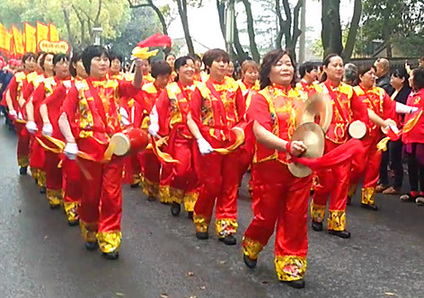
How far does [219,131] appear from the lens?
223 inches

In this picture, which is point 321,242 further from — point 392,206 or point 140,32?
point 140,32

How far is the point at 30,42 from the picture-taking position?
26234 mm

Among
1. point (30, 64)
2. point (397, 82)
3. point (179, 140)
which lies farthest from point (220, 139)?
point (30, 64)

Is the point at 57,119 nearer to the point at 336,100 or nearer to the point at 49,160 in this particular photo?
the point at 49,160

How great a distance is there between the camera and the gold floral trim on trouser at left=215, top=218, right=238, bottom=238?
575cm

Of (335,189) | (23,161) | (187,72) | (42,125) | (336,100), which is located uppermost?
(187,72)

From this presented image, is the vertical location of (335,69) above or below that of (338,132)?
above

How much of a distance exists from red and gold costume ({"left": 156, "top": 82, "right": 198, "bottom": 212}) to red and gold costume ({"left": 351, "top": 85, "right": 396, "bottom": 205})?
73.1 inches

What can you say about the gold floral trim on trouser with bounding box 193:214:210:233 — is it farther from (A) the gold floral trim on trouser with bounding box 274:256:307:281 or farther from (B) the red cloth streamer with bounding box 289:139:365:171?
(B) the red cloth streamer with bounding box 289:139:365:171

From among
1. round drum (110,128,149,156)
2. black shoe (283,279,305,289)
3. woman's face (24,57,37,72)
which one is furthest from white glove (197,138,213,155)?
woman's face (24,57,37,72)

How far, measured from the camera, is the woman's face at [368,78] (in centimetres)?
686

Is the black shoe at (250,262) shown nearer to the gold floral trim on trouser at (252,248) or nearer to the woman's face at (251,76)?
the gold floral trim on trouser at (252,248)

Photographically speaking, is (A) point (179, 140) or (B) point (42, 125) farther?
(B) point (42, 125)

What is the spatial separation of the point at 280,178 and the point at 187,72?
251 cm
